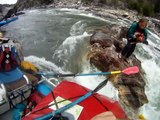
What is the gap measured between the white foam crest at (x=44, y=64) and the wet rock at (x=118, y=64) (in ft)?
3.01

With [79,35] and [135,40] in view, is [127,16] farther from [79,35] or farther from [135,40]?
[135,40]

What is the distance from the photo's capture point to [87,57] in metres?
7.68

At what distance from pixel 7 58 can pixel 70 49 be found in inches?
151

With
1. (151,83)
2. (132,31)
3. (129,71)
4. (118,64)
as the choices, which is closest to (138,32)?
(132,31)

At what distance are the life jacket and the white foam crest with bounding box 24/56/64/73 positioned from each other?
2.48 metres

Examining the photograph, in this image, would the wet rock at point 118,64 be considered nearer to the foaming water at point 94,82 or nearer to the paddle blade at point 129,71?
the foaming water at point 94,82

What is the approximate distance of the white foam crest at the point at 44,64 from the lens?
7520mm

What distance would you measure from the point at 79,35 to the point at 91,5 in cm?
735

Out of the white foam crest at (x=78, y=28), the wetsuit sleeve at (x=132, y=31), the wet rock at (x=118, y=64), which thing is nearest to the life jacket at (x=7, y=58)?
the wet rock at (x=118, y=64)

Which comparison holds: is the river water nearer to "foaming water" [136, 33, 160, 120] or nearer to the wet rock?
"foaming water" [136, 33, 160, 120]

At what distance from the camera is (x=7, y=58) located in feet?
15.8

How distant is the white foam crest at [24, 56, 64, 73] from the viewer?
24.7 ft

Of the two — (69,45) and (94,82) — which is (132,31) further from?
(69,45)

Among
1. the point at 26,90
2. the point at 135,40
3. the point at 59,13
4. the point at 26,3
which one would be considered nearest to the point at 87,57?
the point at 135,40
